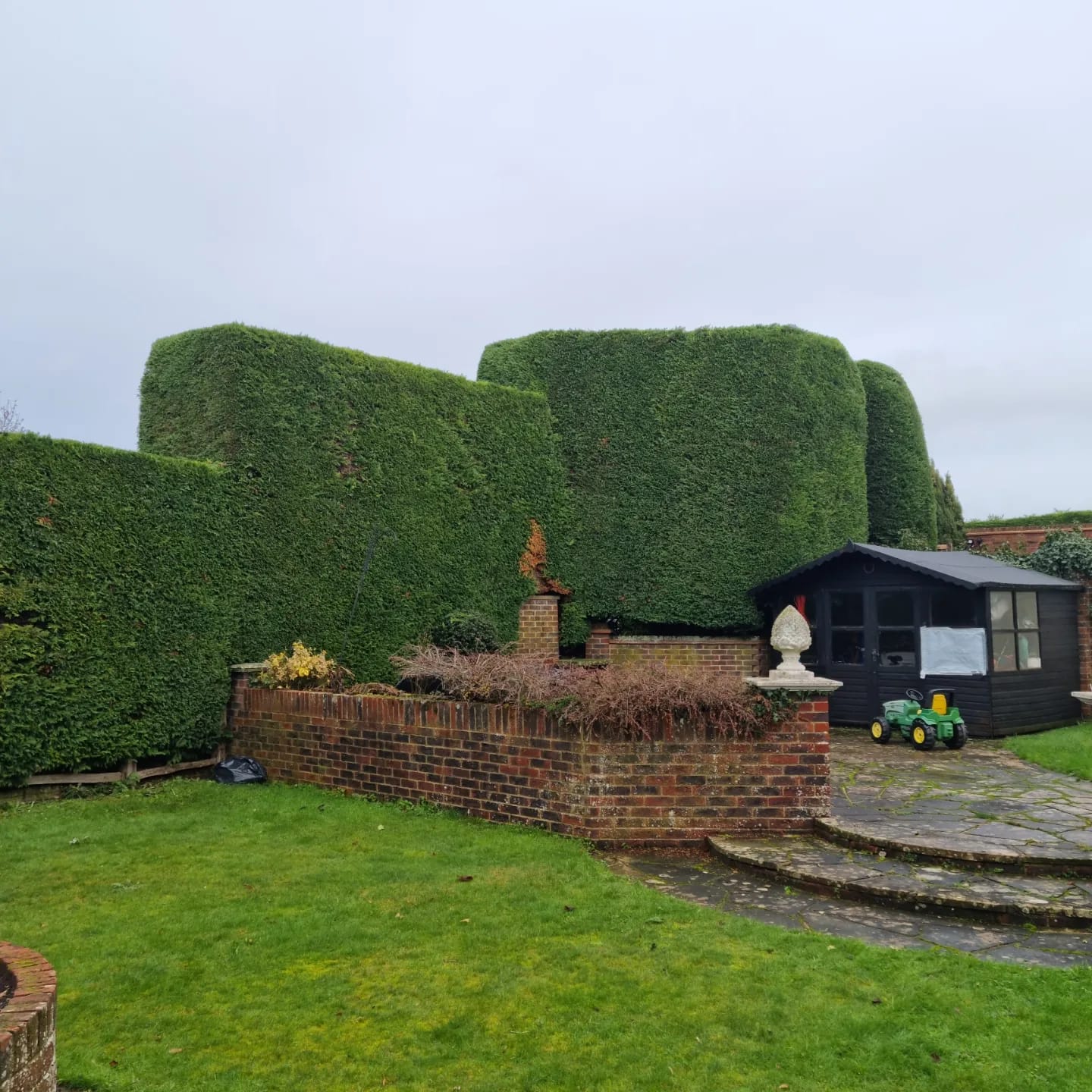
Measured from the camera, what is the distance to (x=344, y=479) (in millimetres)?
11523

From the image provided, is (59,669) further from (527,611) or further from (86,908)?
(527,611)

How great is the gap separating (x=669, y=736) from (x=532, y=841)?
126 centimetres

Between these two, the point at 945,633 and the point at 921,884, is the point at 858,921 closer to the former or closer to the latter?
the point at 921,884

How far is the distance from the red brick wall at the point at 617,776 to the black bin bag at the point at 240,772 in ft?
7.43

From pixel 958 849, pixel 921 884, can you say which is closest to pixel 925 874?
pixel 921 884

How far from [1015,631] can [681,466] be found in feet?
19.1

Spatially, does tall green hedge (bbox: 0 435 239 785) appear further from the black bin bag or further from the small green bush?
the small green bush

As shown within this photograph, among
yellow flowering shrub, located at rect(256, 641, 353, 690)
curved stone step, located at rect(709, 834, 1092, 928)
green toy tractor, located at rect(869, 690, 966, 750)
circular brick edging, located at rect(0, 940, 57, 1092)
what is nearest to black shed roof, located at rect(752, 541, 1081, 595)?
green toy tractor, located at rect(869, 690, 966, 750)

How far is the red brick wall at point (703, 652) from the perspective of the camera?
1512cm

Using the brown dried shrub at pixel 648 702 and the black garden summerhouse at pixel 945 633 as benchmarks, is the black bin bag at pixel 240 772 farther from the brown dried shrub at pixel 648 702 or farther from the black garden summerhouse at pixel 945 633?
the black garden summerhouse at pixel 945 633

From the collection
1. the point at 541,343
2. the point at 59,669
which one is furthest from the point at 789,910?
the point at 541,343

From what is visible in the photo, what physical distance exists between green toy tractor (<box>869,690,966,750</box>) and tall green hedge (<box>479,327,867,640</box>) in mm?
4022

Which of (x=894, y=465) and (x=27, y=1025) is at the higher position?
(x=894, y=465)

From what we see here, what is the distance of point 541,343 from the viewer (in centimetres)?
1576
